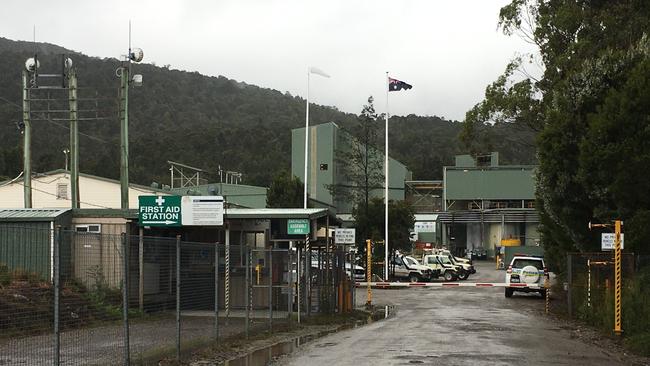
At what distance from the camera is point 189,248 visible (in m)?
14.9

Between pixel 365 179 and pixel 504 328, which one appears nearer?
pixel 504 328

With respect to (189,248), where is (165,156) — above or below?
above

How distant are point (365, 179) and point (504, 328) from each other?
136 feet

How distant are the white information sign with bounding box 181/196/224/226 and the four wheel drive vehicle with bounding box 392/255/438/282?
106 ft

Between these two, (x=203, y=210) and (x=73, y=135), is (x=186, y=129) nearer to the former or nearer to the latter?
(x=73, y=135)

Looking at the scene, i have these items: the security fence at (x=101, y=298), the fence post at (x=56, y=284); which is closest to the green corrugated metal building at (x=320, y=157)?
the security fence at (x=101, y=298)

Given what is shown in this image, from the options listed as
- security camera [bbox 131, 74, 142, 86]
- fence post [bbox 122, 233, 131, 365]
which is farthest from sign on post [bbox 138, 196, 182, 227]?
fence post [bbox 122, 233, 131, 365]

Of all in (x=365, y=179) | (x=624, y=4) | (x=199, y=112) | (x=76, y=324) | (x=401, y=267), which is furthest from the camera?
(x=199, y=112)

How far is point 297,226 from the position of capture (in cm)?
2559

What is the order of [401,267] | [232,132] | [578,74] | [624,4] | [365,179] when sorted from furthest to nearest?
[232,132] → [365,179] → [401,267] → [624,4] → [578,74]

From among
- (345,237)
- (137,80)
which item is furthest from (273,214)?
(137,80)

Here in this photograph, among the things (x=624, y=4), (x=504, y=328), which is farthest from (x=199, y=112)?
(x=504, y=328)

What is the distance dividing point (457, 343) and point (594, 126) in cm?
959

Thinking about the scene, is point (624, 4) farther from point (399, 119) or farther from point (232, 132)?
point (399, 119)
